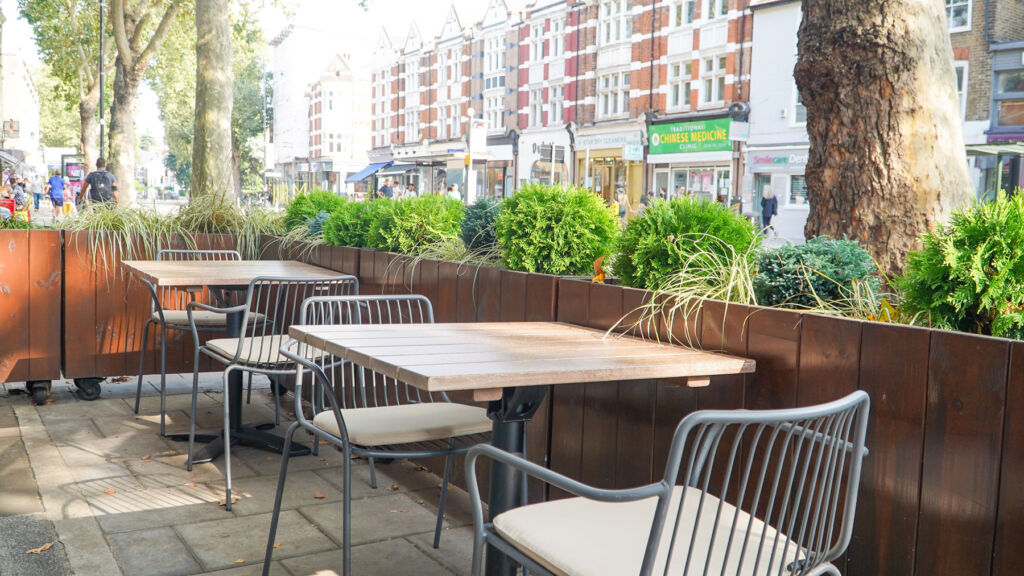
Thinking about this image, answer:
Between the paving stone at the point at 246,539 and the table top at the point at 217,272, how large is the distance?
3.95 feet

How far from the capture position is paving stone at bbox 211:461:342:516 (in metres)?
3.82

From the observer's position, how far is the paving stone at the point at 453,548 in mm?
3234

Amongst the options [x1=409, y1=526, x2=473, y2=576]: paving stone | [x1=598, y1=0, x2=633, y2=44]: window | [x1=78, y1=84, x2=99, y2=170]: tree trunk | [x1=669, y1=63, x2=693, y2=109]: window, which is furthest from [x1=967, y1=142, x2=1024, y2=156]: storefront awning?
[x1=78, y1=84, x2=99, y2=170]: tree trunk

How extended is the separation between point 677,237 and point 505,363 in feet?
3.35

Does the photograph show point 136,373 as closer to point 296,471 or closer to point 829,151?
point 296,471

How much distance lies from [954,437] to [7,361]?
18.6 feet

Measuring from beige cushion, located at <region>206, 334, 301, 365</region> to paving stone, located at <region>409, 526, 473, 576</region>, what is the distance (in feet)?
3.52

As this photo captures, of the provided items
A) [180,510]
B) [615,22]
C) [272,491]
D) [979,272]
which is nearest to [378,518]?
[272,491]

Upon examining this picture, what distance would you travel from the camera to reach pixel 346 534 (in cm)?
257

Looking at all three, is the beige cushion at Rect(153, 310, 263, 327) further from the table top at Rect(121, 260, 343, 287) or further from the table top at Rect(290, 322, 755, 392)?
the table top at Rect(290, 322, 755, 392)

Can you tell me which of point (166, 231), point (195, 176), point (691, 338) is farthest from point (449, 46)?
point (691, 338)

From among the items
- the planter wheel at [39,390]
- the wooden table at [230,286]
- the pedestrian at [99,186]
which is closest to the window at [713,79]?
the pedestrian at [99,186]

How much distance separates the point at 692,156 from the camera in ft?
89.4

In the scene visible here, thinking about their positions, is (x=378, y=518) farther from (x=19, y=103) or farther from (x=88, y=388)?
(x=19, y=103)
